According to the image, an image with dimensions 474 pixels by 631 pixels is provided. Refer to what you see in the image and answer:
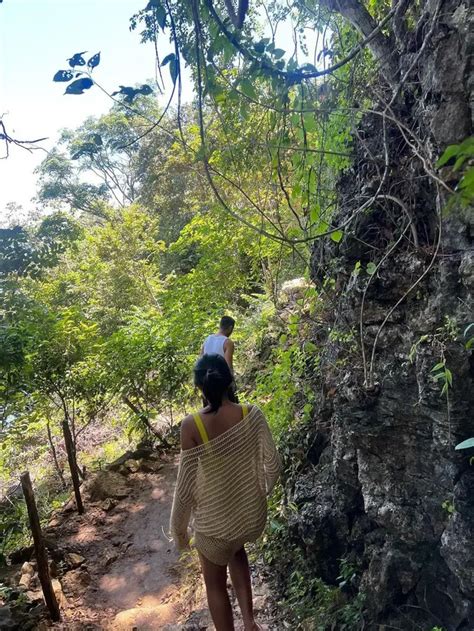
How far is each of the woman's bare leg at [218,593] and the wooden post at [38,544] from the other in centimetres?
210

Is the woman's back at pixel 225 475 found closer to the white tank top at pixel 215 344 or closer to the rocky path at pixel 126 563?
the rocky path at pixel 126 563

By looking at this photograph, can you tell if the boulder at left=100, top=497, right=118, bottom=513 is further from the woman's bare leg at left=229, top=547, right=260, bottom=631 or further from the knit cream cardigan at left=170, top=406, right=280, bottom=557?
the knit cream cardigan at left=170, top=406, right=280, bottom=557

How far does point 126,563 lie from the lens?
4953 millimetres

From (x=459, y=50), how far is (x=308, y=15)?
1.33 m

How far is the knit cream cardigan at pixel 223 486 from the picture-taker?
2.12 m

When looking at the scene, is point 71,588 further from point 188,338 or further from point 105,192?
point 105,192

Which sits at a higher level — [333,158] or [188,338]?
[333,158]

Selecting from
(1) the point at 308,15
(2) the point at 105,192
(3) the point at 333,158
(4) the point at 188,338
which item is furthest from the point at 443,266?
(2) the point at 105,192

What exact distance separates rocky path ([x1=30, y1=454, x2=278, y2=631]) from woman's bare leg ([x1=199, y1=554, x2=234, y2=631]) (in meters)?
0.87

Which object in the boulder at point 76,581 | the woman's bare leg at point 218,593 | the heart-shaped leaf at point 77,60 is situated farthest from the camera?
the boulder at point 76,581

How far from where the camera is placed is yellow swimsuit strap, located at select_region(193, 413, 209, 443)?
6.93ft

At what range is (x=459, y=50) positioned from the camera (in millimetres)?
2100

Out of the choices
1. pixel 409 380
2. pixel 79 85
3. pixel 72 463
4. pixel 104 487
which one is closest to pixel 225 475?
pixel 409 380

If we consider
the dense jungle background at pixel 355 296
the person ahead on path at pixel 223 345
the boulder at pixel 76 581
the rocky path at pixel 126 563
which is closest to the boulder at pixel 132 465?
the rocky path at pixel 126 563
